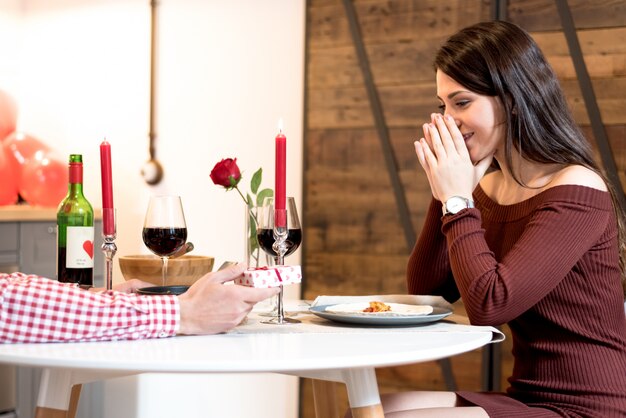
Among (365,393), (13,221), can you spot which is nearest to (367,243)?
(13,221)

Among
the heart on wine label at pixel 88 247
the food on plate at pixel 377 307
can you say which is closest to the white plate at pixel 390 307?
the food on plate at pixel 377 307

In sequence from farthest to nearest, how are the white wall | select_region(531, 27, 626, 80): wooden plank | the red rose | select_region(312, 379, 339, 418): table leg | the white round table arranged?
the white wall → select_region(531, 27, 626, 80): wooden plank → select_region(312, 379, 339, 418): table leg → the red rose → the white round table

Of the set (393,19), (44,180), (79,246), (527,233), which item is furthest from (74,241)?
(44,180)

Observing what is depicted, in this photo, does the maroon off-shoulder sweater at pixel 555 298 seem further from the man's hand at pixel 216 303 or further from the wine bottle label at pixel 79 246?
the wine bottle label at pixel 79 246

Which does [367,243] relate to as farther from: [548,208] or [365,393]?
[365,393]

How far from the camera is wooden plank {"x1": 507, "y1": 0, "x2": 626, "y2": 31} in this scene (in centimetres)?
285

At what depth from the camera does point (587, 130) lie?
2906 millimetres

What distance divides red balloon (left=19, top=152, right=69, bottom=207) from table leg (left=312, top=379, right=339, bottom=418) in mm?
2010

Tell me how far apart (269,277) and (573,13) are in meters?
1.90

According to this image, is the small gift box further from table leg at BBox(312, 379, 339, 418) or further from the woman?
table leg at BBox(312, 379, 339, 418)

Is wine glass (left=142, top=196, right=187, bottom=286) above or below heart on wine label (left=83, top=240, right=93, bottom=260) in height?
above

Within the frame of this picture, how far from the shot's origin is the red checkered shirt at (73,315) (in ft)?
4.39

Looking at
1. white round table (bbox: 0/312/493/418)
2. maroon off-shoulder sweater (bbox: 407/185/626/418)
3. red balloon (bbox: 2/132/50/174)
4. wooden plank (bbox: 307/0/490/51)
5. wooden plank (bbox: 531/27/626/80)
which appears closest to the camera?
white round table (bbox: 0/312/493/418)

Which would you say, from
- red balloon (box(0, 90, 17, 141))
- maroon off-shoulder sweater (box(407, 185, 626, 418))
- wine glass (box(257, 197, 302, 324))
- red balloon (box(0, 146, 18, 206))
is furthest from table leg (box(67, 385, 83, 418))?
red balloon (box(0, 90, 17, 141))
